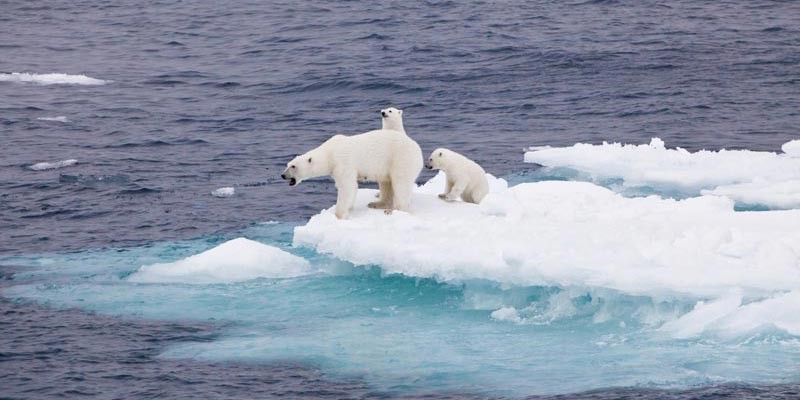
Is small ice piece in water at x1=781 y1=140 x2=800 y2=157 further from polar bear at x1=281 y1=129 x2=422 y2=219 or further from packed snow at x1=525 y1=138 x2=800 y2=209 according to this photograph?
polar bear at x1=281 y1=129 x2=422 y2=219

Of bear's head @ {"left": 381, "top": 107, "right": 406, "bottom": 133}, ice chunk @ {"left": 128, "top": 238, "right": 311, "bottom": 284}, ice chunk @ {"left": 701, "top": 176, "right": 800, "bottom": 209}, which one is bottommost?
ice chunk @ {"left": 128, "top": 238, "right": 311, "bottom": 284}

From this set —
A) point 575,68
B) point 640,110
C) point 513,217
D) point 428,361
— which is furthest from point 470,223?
point 575,68

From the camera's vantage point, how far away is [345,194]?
531 inches

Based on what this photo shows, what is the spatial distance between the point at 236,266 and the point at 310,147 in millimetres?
7832

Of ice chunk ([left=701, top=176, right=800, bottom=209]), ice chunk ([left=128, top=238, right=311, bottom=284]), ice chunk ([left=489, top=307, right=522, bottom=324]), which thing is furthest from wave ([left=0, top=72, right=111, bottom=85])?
ice chunk ([left=489, top=307, right=522, bottom=324])

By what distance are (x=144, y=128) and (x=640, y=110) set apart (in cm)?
924

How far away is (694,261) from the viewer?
39.1 ft

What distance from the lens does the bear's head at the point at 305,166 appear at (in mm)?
13383

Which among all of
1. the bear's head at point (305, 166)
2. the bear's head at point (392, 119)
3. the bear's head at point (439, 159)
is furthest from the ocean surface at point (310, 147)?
the bear's head at point (392, 119)

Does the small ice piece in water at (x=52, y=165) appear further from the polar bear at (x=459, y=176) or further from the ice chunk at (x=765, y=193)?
the ice chunk at (x=765, y=193)

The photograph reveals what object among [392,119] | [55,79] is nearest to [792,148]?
[392,119]

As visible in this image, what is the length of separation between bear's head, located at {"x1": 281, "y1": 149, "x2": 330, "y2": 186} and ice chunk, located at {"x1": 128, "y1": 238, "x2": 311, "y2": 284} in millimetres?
1066

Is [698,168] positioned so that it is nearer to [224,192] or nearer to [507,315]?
[507,315]

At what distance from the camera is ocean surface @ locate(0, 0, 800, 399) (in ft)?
36.6
